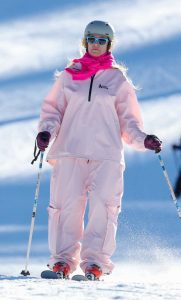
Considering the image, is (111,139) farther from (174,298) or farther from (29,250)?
(174,298)

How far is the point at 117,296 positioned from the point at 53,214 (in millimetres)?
2713

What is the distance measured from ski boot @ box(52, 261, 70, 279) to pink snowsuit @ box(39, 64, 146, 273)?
0.10 metres

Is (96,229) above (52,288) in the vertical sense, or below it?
above

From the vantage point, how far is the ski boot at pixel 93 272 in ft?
25.5

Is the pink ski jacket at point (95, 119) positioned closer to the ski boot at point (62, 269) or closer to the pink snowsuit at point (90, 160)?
the pink snowsuit at point (90, 160)

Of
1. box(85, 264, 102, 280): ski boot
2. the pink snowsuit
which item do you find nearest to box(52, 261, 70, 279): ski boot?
the pink snowsuit

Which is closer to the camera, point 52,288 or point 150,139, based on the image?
point 52,288

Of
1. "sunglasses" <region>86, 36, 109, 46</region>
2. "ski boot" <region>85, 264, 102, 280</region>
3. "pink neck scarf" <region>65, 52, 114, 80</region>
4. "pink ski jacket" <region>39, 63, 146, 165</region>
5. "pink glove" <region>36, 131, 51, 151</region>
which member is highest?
"sunglasses" <region>86, 36, 109, 46</region>

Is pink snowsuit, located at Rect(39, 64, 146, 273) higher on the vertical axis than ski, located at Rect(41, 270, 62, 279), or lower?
higher

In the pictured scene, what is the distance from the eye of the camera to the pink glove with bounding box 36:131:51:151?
806cm

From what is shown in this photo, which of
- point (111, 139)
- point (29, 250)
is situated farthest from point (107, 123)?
point (29, 250)

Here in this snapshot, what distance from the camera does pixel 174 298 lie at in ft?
18.3

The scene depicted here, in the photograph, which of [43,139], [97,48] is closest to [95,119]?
[43,139]

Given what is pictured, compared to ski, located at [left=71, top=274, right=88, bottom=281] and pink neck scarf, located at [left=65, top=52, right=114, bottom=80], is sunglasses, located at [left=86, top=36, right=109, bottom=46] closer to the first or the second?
pink neck scarf, located at [left=65, top=52, right=114, bottom=80]
